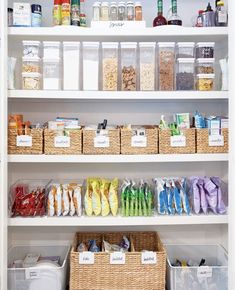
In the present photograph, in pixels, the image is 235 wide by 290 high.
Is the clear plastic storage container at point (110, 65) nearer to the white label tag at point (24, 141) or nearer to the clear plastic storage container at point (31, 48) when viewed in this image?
the clear plastic storage container at point (31, 48)

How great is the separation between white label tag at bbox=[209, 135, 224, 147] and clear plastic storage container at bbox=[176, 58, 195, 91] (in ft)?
1.01

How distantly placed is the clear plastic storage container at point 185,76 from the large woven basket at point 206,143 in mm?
266

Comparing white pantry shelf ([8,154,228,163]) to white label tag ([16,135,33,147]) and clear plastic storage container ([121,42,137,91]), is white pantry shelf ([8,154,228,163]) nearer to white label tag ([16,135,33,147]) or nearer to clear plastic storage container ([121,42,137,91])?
white label tag ([16,135,33,147])

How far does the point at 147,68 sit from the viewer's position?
2.11m

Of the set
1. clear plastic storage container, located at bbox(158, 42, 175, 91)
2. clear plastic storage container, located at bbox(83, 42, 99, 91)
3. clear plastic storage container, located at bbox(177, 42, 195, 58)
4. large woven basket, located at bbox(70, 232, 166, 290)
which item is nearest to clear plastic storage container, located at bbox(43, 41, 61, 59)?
clear plastic storage container, located at bbox(83, 42, 99, 91)

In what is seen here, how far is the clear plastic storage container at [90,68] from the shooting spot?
2.10 meters

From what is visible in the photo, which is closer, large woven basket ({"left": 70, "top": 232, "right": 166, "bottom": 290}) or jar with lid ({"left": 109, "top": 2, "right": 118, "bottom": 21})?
large woven basket ({"left": 70, "top": 232, "right": 166, "bottom": 290})

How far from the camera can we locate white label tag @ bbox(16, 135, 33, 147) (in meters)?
2.10

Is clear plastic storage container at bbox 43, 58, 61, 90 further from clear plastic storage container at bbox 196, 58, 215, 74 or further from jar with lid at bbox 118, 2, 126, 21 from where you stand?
clear plastic storage container at bbox 196, 58, 215, 74

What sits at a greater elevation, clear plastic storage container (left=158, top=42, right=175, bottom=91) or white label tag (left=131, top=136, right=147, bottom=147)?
clear plastic storage container (left=158, top=42, right=175, bottom=91)

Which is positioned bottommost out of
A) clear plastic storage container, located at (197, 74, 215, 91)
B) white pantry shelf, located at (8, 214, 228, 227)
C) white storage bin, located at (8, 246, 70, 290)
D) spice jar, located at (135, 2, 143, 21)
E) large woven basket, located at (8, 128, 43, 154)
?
white storage bin, located at (8, 246, 70, 290)

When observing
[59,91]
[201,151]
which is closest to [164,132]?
[201,151]

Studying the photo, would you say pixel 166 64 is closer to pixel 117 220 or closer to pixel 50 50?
pixel 50 50

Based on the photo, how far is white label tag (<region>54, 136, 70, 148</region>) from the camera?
2102mm
